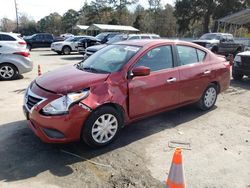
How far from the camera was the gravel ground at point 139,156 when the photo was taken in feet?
11.9

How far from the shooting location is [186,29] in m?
50.6

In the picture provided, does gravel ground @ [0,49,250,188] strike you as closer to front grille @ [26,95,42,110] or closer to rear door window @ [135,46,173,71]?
front grille @ [26,95,42,110]

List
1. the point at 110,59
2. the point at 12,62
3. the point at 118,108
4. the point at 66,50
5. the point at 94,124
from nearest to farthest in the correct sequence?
1. the point at 94,124
2. the point at 118,108
3. the point at 110,59
4. the point at 12,62
5. the point at 66,50

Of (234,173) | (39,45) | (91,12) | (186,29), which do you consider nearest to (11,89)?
(234,173)

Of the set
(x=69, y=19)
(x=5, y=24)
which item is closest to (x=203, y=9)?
(x=69, y=19)

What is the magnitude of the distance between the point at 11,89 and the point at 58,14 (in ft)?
295

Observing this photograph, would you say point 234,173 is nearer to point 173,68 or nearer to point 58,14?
point 173,68

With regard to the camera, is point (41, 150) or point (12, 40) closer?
point (41, 150)

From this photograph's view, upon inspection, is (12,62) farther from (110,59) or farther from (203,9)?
(203,9)

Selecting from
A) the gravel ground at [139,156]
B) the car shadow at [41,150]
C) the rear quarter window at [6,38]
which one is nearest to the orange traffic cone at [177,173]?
the gravel ground at [139,156]

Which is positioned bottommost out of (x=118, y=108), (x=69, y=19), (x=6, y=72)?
(x=6, y=72)

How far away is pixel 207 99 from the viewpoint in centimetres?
635

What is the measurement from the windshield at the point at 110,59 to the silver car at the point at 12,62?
215 inches

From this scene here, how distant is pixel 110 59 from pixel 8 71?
6261 mm
